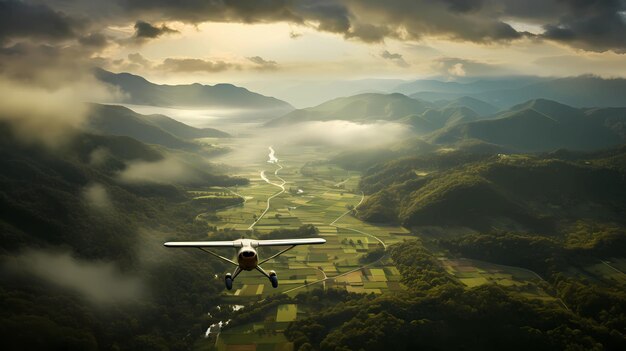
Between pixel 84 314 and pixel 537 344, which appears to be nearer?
pixel 537 344

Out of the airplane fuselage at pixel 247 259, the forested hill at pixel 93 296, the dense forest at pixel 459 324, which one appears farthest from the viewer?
the forested hill at pixel 93 296

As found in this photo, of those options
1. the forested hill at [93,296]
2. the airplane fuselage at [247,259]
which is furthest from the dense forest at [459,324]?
the airplane fuselage at [247,259]

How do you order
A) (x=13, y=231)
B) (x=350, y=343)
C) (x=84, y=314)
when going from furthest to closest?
(x=13, y=231) < (x=84, y=314) < (x=350, y=343)

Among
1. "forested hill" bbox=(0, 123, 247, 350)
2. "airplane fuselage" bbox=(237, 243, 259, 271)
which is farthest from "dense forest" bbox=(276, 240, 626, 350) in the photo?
"airplane fuselage" bbox=(237, 243, 259, 271)

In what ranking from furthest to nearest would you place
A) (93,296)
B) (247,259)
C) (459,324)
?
(93,296), (459,324), (247,259)

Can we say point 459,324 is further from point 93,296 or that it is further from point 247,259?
point 93,296

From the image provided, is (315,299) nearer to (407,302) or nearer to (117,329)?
(407,302)

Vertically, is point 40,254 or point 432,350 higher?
point 40,254

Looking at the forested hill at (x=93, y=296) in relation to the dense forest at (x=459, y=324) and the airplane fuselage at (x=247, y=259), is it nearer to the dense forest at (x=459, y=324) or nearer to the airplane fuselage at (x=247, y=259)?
the dense forest at (x=459, y=324)

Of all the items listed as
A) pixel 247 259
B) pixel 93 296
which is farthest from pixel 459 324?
pixel 93 296

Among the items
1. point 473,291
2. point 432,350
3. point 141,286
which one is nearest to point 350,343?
point 432,350

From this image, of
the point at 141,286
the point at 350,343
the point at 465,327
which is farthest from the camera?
the point at 141,286
